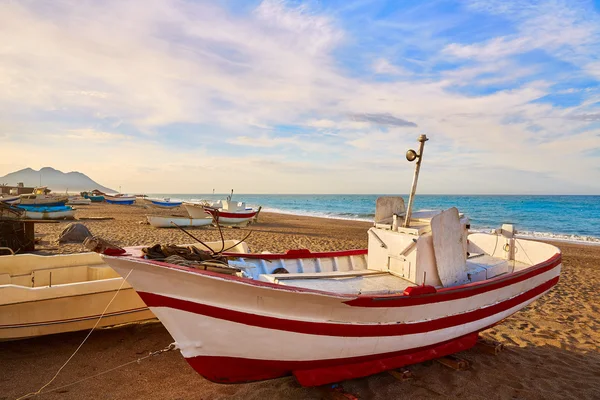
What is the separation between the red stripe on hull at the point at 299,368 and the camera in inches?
160

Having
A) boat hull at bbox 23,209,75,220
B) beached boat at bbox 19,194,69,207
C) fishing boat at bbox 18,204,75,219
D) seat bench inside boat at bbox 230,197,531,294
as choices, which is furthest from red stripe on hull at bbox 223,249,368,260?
beached boat at bbox 19,194,69,207

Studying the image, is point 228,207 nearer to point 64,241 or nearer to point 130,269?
point 64,241

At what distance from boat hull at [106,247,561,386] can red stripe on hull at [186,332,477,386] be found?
0.01 metres

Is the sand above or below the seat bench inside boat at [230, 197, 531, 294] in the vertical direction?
below

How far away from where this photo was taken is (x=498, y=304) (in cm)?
544

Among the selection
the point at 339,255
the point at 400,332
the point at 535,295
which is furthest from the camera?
the point at 339,255

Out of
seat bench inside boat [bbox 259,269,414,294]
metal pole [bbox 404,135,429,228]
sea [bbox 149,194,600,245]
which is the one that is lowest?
sea [bbox 149,194,600,245]

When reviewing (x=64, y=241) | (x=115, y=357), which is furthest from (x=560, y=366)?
(x=64, y=241)

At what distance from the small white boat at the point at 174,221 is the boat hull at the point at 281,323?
16.1 m

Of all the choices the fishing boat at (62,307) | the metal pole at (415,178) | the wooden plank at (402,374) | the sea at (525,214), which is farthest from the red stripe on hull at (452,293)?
the sea at (525,214)

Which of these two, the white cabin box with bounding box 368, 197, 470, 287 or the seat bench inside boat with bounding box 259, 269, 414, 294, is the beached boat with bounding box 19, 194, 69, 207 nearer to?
the seat bench inside boat with bounding box 259, 269, 414, 294

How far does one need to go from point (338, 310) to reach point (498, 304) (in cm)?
294

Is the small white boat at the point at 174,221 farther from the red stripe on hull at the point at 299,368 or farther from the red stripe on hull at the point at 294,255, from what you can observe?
the red stripe on hull at the point at 299,368

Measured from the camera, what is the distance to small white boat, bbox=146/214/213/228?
2008 cm
